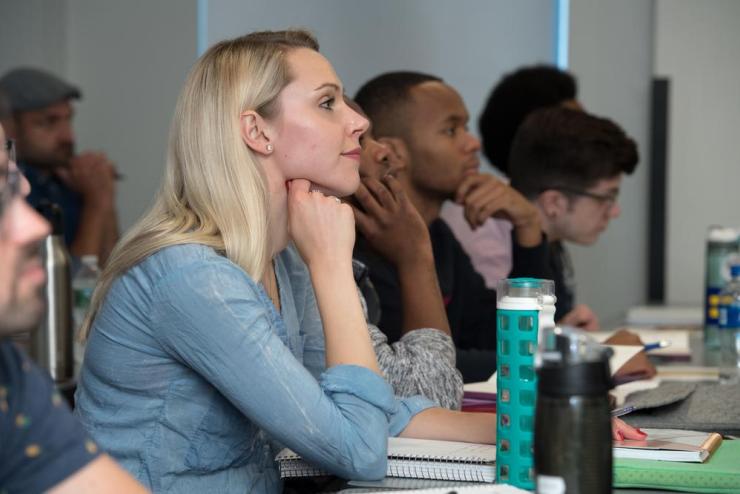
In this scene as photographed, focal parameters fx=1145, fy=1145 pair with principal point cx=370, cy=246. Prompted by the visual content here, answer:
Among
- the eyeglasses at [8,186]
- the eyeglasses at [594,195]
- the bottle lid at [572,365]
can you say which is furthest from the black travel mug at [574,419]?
the eyeglasses at [594,195]

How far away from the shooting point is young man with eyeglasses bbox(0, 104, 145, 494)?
86cm

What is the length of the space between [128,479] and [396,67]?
2509 millimetres

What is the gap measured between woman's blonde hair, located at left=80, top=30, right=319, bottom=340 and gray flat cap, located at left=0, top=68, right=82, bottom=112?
2.73 m

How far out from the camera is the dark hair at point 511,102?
13.1ft

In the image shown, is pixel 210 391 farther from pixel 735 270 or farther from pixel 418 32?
pixel 418 32

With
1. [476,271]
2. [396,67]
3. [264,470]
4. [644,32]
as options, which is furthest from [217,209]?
[644,32]

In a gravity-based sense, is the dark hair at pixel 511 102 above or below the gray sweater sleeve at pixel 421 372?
above

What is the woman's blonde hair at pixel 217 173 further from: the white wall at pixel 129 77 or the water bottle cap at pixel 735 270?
the white wall at pixel 129 77

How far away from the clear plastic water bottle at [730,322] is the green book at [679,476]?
1.15 meters

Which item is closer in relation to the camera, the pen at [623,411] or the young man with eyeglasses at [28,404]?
the young man with eyeglasses at [28,404]

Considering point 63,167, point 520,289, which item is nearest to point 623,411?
point 520,289

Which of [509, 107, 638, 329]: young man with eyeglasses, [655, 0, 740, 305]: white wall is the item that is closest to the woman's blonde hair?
[509, 107, 638, 329]: young man with eyeglasses

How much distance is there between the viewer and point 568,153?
344cm

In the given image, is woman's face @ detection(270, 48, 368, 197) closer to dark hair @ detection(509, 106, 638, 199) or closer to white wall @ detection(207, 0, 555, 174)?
white wall @ detection(207, 0, 555, 174)
